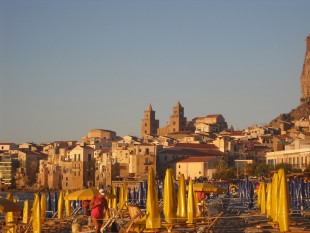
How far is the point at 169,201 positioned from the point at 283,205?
131 inches

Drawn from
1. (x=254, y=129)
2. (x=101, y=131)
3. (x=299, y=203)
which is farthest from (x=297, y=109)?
(x=299, y=203)

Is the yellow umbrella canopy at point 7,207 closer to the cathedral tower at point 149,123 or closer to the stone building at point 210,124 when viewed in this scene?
the stone building at point 210,124

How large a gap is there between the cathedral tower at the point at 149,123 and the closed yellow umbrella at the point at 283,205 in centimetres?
15554

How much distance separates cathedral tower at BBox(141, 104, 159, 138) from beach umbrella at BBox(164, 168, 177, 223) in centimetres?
15349

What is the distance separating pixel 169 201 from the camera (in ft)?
71.7

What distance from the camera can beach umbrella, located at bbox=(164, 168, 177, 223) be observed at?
21656mm

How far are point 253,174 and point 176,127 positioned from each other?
8057cm

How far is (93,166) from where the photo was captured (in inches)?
4904

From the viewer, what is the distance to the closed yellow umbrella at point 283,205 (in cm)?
1997

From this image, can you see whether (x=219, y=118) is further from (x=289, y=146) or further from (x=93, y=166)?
(x=289, y=146)

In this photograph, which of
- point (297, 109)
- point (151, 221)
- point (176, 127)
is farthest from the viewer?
point (176, 127)

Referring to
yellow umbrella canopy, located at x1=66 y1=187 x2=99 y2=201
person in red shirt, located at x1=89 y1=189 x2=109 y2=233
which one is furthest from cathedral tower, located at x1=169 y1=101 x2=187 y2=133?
person in red shirt, located at x1=89 y1=189 x2=109 y2=233

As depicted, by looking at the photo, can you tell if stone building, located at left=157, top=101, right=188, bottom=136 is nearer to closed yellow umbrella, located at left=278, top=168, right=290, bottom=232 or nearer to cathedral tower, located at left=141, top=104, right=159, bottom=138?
cathedral tower, located at left=141, top=104, right=159, bottom=138

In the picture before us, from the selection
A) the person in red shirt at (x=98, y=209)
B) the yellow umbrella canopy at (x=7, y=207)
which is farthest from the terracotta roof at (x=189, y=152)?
the person in red shirt at (x=98, y=209)
